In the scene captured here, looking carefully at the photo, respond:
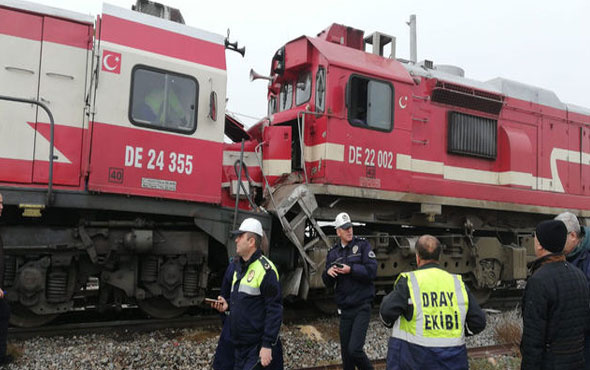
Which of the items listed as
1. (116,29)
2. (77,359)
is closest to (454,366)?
(77,359)

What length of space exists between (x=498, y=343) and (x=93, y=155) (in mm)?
5956

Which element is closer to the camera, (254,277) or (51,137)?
(254,277)

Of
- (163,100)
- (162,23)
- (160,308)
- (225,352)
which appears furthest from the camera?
(160,308)

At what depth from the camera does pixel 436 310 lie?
3.04 m

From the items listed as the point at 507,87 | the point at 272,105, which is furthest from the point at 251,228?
the point at 507,87

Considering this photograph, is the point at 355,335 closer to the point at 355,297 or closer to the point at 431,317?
the point at 355,297

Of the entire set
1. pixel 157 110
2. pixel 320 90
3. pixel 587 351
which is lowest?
pixel 587 351

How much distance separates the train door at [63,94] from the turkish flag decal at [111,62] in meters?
0.29

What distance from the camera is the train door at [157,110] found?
225 inches

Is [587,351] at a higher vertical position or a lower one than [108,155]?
lower

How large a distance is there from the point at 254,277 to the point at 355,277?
4.34 feet

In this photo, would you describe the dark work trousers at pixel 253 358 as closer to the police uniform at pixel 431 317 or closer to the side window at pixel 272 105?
the police uniform at pixel 431 317

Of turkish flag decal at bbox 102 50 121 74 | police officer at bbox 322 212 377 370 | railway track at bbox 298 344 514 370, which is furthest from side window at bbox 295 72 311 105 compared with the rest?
railway track at bbox 298 344 514 370

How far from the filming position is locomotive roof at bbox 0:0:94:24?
551 centimetres
